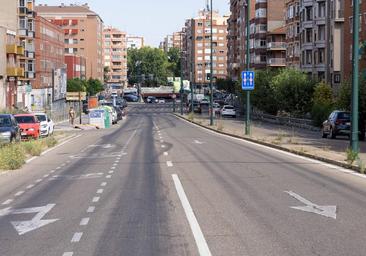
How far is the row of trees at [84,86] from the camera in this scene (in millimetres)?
112938

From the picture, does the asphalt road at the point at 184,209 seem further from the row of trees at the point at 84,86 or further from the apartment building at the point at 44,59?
the row of trees at the point at 84,86

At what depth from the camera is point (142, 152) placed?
2878 cm

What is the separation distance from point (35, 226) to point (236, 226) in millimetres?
3210

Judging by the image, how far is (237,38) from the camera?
474 ft

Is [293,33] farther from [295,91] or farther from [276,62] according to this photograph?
[295,91]

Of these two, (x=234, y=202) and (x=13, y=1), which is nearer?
(x=234, y=202)

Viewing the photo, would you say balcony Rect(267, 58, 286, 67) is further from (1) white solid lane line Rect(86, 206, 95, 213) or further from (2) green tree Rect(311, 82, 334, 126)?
(1) white solid lane line Rect(86, 206, 95, 213)

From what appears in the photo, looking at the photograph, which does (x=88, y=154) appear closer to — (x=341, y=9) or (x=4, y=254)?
(x=4, y=254)

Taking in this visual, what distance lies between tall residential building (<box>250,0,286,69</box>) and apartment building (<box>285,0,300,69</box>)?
13.4 m

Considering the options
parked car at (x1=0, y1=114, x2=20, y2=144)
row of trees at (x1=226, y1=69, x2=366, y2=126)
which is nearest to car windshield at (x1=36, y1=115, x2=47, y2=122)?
parked car at (x1=0, y1=114, x2=20, y2=144)

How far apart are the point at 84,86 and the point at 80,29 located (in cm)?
4886

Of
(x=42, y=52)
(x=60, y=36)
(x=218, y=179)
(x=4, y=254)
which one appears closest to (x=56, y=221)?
(x=4, y=254)

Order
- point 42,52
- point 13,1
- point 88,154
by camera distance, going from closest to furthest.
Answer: point 88,154 < point 13,1 < point 42,52

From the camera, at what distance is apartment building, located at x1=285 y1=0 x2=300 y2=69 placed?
3456 inches
